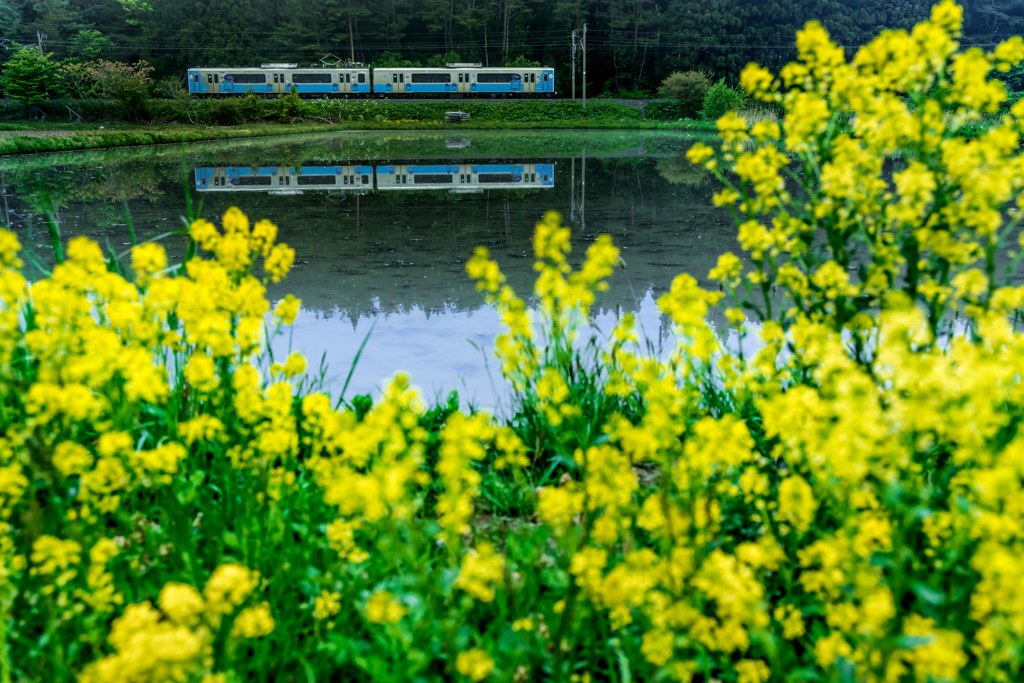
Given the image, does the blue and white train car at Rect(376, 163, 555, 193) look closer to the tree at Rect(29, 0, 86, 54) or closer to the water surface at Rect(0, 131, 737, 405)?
the water surface at Rect(0, 131, 737, 405)

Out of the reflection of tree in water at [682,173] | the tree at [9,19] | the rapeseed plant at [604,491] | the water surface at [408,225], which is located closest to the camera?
the rapeseed plant at [604,491]

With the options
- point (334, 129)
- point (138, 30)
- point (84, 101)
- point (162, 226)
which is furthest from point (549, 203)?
point (138, 30)

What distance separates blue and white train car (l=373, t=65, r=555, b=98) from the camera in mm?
38531

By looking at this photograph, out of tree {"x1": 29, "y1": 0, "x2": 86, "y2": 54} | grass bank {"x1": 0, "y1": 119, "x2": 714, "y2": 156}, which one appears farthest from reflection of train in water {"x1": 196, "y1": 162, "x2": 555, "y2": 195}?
tree {"x1": 29, "y1": 0, "x2": 86, "y2": 54}

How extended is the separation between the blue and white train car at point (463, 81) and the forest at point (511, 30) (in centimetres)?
1379

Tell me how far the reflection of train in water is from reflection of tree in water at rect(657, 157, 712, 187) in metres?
1.77

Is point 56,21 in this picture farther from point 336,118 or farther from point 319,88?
point 336,118

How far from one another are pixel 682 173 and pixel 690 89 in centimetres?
2863

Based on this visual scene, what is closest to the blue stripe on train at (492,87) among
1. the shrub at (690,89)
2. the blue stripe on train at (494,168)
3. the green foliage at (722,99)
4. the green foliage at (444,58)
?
the shrub at (690,89)

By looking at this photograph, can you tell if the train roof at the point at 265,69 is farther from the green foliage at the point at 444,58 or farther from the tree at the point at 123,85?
the green foliage at the point at 444,58

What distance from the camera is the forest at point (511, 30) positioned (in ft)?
175

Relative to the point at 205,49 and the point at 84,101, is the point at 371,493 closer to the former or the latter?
the point at 84,101

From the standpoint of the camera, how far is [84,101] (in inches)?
1372

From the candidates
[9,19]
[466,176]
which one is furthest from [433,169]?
[9,19]
